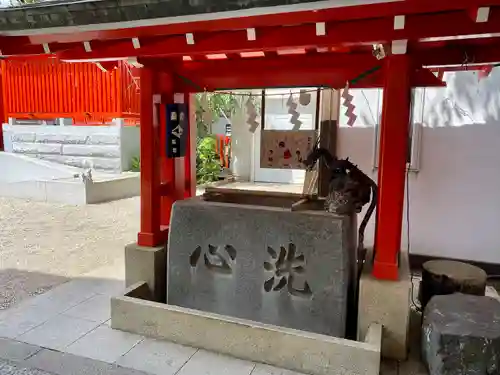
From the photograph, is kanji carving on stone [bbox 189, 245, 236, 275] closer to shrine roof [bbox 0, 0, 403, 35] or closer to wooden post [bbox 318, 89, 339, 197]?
shrine roof [bbox 0, 0, 403, 35]

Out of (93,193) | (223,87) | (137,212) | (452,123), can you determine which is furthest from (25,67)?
(452,123)

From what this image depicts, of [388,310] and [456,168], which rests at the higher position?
[456,168]

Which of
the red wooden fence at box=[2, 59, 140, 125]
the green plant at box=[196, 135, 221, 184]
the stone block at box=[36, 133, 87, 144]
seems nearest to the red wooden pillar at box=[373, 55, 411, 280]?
the red wooden fence at box=[2, 59, 140, 125]

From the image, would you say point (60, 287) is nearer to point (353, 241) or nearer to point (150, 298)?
point (150, 298)

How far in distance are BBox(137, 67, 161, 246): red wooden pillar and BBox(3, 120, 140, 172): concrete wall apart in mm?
8255

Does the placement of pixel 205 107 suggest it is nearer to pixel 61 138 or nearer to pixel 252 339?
pixel 252 339

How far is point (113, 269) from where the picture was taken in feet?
17.8

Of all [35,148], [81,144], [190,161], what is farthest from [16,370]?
[35,148]

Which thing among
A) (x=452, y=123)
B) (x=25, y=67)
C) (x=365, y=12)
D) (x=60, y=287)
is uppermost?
(x=25, y=67)

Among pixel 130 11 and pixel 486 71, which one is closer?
pixel 130 11

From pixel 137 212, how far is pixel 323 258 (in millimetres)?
7087

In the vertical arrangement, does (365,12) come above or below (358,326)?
above

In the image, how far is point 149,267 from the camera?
412 centimetres

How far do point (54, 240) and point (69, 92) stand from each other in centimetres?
679
